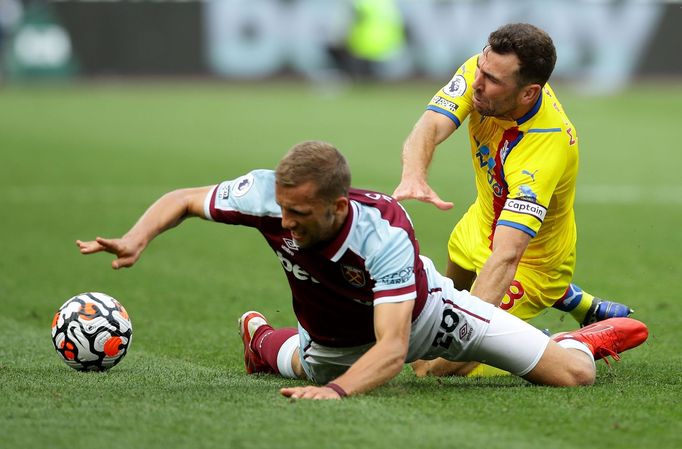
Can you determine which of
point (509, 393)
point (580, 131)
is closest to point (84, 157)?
point (580, 131)

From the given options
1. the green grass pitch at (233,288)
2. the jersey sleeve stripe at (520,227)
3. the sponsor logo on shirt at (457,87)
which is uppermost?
the sponsor logo on shirt at (457,87)

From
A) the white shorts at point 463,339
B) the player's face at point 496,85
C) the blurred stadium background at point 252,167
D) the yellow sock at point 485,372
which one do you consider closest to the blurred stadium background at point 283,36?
the blurred stadium background at point 252,167

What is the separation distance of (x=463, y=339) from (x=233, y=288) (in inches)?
147

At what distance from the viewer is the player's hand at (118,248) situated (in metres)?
5.32

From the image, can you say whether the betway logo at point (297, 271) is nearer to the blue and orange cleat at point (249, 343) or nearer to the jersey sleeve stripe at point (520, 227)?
the blue and orange cleat at point (249, 343)

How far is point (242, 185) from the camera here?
5617 millimetres

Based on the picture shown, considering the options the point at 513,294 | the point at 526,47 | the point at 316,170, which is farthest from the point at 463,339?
the point at 526,47

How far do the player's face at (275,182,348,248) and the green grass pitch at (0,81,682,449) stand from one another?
0.70 metres

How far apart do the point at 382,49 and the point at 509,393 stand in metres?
28.0

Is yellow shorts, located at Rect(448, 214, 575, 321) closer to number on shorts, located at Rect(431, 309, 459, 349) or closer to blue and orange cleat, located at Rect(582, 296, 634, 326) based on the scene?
blue and orange cleat, located at Rect(582, 296, 634, 326)

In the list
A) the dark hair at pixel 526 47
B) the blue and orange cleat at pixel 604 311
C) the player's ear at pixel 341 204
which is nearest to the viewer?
the player's ear at pixel 341 204

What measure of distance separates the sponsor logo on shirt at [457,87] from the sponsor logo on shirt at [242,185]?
1.86m

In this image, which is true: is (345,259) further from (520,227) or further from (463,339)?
(520,227)


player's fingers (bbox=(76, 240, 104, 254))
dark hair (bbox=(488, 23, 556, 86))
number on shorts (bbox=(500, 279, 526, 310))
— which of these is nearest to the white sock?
number on shorts (bbox=(500, 279, 526, 310))
